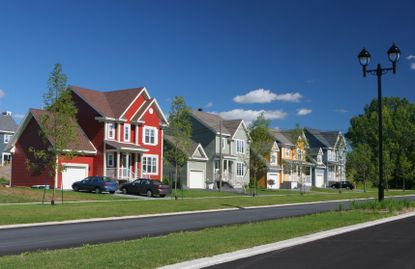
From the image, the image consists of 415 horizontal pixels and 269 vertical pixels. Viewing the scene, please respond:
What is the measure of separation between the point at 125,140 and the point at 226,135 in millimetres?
16385

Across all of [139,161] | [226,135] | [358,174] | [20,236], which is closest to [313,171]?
[358,174]

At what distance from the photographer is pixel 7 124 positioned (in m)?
77.6

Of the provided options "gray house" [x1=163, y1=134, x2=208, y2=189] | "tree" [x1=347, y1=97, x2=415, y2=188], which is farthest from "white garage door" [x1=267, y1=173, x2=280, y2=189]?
"tree" [x1=347, y1=97, x2=415, y2=188]

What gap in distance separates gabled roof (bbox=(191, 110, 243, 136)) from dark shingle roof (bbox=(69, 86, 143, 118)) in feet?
42.3

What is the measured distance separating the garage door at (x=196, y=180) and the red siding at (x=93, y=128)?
1280 cm

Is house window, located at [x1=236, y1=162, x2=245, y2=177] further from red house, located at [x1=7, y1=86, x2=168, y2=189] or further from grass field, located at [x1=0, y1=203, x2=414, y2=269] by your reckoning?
grass field, located at [x1=0, y1=203, x2=414, y2=269]

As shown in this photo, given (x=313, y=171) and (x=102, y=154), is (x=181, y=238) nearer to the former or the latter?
(x=102, y=154)

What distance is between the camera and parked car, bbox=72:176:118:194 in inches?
1627

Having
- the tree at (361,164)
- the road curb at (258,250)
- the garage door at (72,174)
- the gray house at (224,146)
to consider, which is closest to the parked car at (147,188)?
the garage door at (72,174)

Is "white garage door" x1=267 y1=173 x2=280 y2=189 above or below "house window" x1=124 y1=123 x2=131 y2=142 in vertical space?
below

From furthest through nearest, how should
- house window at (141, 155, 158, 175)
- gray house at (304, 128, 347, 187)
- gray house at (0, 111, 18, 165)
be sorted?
gray house at (304, 128, 347, 187)
gray house at (0, 111, 18, 165)
house window at (141, 155, 158, 175)

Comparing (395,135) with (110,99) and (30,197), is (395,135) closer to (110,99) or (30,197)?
(110,99)

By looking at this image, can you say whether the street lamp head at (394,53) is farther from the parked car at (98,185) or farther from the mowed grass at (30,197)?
the parked car at (98,185)

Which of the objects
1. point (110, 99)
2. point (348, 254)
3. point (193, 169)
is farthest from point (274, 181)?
point (348, 254)
